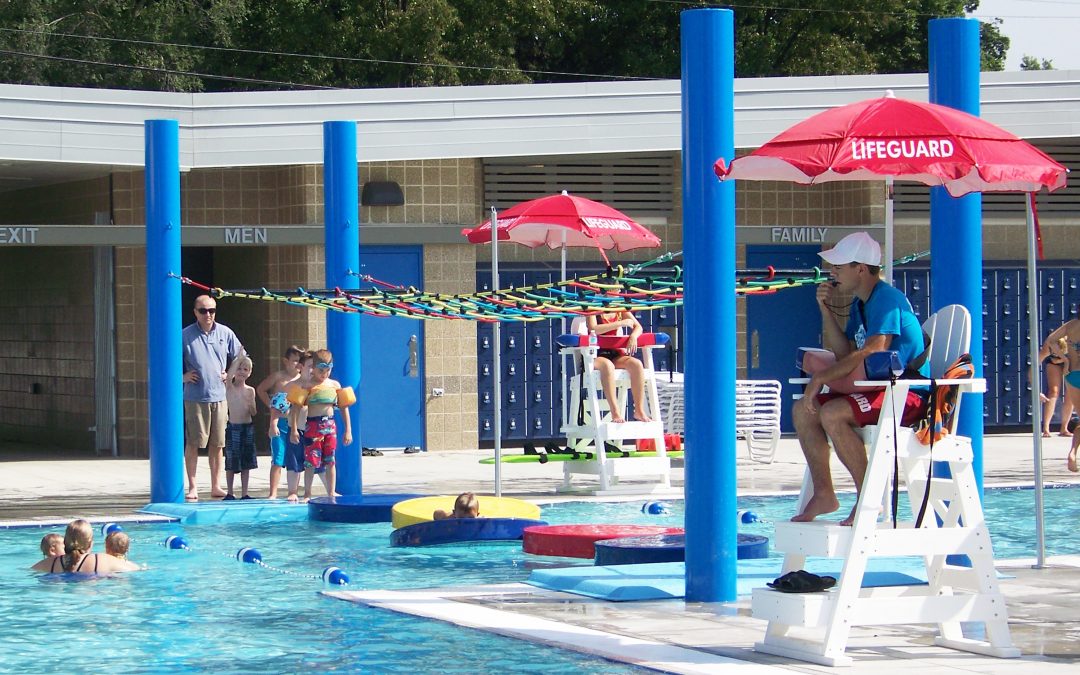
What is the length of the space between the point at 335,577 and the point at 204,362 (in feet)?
16.5

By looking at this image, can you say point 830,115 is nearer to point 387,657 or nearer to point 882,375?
point 882,375

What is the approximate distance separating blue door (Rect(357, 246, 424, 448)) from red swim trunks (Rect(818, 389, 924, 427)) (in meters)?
12.9

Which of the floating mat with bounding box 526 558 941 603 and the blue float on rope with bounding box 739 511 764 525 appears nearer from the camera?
the floating mat with bounding box 526 558 941 603

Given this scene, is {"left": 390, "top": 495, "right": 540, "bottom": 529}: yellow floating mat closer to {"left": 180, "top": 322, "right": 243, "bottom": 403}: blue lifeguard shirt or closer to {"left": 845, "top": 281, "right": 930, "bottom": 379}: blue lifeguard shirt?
{"left": 180, "top": 322, "right": 243, "bottom": 403}: blue lifeguard shirt

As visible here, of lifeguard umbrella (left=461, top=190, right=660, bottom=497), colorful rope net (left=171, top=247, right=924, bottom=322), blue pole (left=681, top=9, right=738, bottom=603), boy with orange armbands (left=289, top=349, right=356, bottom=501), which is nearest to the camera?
blue pole (left=681, top=9, right=738, bottom=603)

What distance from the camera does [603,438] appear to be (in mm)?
15930

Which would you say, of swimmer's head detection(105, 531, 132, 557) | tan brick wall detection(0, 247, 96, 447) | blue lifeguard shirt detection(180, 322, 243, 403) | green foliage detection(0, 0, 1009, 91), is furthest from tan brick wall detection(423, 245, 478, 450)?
green foliage detection(0, 0, 1009, 91)

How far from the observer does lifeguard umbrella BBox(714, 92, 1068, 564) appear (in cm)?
809

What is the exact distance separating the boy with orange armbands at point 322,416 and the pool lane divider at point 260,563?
193 cm

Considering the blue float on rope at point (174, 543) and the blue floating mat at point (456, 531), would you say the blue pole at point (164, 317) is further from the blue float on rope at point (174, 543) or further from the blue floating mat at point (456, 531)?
the blue floating mat at point (456, 531)

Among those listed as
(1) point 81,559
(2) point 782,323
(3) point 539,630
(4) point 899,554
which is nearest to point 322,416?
(1) point 81,559

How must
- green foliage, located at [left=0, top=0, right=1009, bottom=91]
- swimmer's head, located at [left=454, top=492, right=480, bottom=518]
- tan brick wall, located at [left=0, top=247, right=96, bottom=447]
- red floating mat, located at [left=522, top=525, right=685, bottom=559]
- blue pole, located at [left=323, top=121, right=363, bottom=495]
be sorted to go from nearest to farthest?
1. red floating mat, located at [left=522, top=525, right=685, bottom=559]
2. swimmer's head, located at [left=454, top=492, right=480, bottom=518]
3. blue pole, located at [left=323, top=121, right=363, bottom=495]
4. tan brick wall, located at [left=0, top=247, right=96, bottom=447]
5. green foliage, located at [left=0, top=0, right=1009, bottom=91]

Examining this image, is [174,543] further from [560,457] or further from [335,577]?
[560,457]

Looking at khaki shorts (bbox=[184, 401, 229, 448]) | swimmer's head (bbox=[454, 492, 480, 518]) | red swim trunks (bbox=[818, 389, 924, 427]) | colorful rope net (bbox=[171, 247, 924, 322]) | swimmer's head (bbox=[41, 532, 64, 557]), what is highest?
colorful rope net (bbox=[171, 247, 924, 322])
